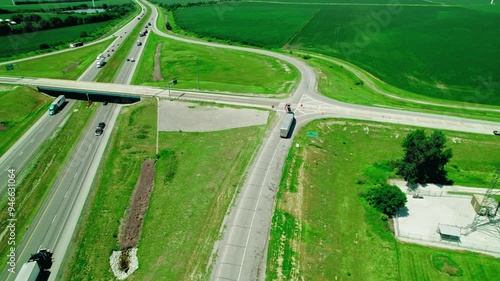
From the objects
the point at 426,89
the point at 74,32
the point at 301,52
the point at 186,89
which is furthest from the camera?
the point at 74,32

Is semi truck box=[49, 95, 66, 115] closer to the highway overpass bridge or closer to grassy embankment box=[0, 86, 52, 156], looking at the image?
grassy embankment box=[0, 86, 52, 156]

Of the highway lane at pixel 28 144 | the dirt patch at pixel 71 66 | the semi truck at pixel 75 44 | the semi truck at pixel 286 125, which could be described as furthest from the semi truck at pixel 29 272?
the semi truck at pixel 75 44

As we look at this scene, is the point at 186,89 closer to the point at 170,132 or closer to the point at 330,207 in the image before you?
the point at 170,132

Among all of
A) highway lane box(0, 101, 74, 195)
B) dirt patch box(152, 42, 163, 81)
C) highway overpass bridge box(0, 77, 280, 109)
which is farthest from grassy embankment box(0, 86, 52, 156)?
dirt patch box(152, 42, 163, 81)

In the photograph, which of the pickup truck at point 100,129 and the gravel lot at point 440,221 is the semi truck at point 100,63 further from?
the gravel lot at point 440,221

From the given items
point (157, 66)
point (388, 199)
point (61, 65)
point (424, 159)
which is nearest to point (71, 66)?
point (61, 65)

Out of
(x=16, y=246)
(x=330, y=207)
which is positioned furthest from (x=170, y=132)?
(x=330, y=207)
